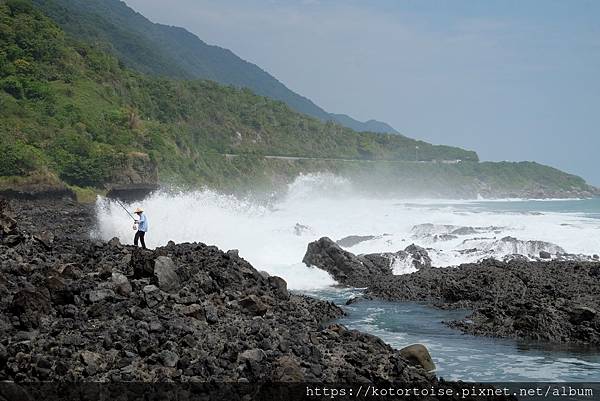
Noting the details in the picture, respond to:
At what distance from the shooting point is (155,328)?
37.9 feet

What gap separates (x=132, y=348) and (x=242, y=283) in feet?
21.3

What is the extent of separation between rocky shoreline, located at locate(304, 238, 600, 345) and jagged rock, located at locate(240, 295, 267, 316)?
5605mm

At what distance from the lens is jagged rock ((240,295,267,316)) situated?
571 inches

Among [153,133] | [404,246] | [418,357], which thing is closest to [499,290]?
[418,357]

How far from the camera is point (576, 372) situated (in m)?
13.4

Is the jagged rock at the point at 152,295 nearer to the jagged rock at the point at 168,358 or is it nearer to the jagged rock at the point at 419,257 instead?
the jagged rock at the point at 168,358

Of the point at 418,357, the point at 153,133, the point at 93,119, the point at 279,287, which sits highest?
the point at 93,119

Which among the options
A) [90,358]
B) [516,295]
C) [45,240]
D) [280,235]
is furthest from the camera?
[280,235]

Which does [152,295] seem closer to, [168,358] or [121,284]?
[121,284]

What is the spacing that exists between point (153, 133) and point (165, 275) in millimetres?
53927

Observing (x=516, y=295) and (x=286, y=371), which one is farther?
(x=516, y=295)

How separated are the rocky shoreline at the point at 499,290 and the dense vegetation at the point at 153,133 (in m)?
25.9

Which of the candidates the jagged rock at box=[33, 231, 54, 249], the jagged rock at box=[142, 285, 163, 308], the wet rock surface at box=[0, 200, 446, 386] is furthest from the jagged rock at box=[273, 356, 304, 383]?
the jagged rock at box=[33, 231, 54, 249]

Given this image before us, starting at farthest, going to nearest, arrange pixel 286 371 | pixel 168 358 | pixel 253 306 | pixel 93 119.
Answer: pixel 93 119, pixel 253 306, pixel 168 358, pixel 286 371
